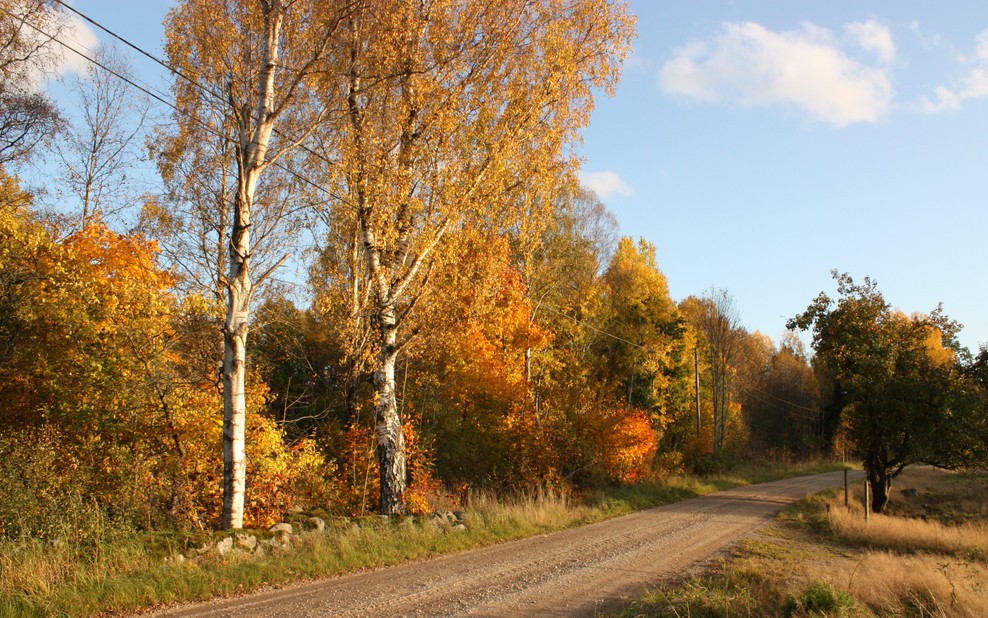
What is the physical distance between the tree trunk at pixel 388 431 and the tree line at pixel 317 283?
0.16 ft

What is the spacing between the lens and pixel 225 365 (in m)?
11.0

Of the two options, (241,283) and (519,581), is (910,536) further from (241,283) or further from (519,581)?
(241,283)

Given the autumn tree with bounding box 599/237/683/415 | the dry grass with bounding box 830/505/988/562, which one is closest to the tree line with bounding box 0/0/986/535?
the dry grass with bounding box 830/505/988/562

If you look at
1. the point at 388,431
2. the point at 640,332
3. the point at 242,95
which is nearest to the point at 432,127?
the point at 242,95

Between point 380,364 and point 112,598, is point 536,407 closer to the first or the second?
point 380,364

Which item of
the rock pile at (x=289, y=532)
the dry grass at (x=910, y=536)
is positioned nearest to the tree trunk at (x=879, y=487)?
the dry grass at (x=910, y=536)

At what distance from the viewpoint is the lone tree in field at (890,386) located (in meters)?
20.1

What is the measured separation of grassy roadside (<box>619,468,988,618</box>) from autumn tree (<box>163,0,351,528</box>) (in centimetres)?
714

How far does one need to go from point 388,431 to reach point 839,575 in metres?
8.82

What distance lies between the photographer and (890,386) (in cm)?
2108

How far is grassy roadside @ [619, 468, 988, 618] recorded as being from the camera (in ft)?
24.9

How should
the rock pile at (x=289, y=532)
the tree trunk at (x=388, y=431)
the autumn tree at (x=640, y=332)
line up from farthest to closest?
1. the autumn tree at (x=640, y=332)
2. the tree trunk at (x=388, y=431)
3. the rock pile at (x=289, y=532)

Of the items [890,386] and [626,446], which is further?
[626,446]

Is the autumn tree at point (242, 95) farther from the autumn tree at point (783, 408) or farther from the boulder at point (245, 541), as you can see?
the autumn tree at point (783, 408)
